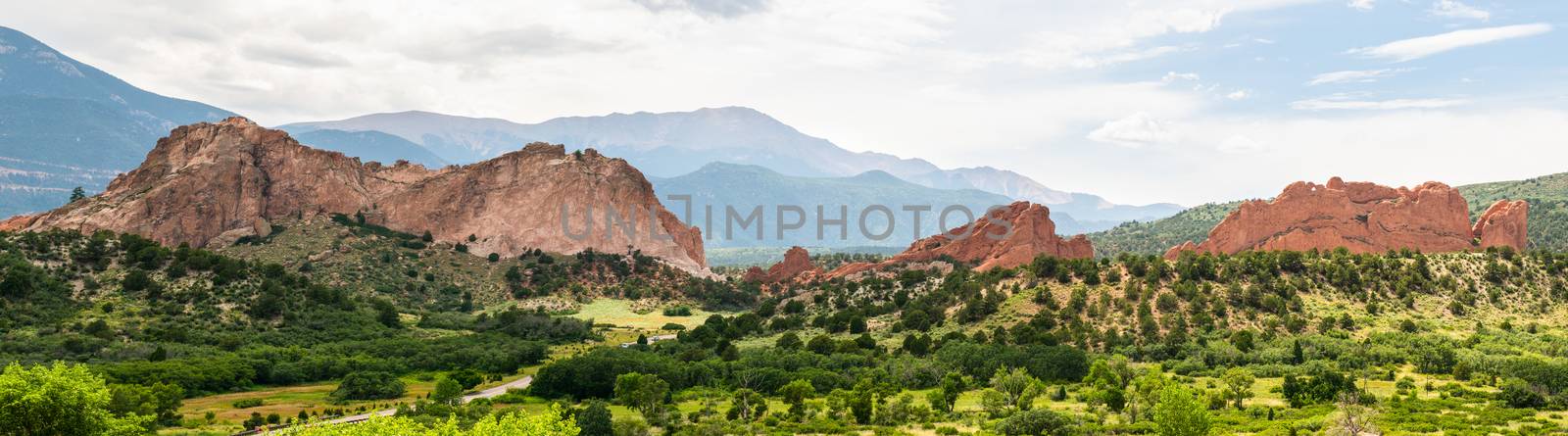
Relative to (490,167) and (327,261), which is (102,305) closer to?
(327,261)

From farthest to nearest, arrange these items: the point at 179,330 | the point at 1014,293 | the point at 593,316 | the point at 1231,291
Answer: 1. the point at 593,316
2. the point at 1014,293
3. the point at 1231,291
4. the point at 179,330

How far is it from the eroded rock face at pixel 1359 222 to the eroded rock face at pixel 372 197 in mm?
90190

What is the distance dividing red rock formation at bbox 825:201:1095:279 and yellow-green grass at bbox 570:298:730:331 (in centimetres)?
3179

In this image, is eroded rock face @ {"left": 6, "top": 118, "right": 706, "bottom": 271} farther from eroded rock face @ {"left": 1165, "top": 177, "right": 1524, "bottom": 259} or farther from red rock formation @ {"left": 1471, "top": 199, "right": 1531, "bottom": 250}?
red rock formation @ {"left": 1471, "top": 199, "right": 1531, "bottom": 250}

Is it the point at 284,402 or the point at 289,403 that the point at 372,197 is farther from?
the point at 289,403

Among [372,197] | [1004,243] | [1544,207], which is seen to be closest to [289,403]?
[372,197]

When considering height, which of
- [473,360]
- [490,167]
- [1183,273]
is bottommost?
[473,360]

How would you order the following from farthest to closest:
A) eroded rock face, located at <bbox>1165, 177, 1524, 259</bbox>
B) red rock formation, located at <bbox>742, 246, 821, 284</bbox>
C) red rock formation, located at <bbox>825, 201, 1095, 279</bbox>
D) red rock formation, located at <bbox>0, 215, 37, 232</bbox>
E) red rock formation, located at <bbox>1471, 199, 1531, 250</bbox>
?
red rock formation, located at <bbox>742, 246, 821, 284</bbox>
red rock formation, located at <bbox>825, 201, 1095, 279</bbox>
eroded rock face, located at <bbox>1165, 177, 1524, 259</bbox>
red rock formation, located at <bbox>1471, 199, 1531, 250</bbox>
red rock formation, located at <bbox>0, 215, 37, 232</bbox>

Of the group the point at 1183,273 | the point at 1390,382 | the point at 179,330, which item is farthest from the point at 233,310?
the point at 1390,382

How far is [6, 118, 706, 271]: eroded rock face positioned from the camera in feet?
443

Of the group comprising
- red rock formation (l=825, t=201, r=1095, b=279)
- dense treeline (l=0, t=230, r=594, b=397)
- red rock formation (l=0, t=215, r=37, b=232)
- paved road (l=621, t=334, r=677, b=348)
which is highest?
red rock formation (l=0, t=215, r=37, b=232)

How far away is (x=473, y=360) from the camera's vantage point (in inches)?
3462

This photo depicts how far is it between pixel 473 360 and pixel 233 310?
2776cm

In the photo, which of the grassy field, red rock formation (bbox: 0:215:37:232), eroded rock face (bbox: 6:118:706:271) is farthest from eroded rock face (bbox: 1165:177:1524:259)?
red rock formation (bbox: 0:215:37:232)
